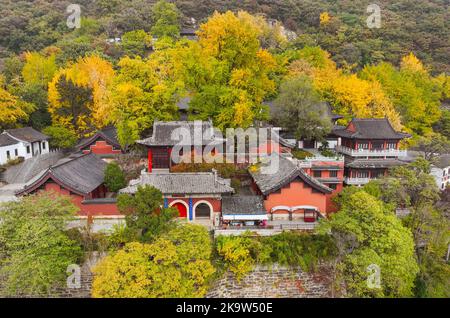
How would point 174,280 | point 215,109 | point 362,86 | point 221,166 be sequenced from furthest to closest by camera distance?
1. point 362,86
2. point 215,109
3. point 221,166
4. point 174,280

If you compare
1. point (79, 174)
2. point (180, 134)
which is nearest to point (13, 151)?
point (79, 174)

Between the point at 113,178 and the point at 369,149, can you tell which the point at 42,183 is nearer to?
the point at 113,178

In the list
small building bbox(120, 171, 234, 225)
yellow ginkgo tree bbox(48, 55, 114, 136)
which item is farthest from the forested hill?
small building bbox(120, 171, 234, 225)

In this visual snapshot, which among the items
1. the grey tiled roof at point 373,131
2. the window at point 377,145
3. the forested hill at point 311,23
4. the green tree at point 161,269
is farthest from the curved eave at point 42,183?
the forested hill at point 311,23

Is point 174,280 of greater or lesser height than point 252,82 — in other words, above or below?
below
